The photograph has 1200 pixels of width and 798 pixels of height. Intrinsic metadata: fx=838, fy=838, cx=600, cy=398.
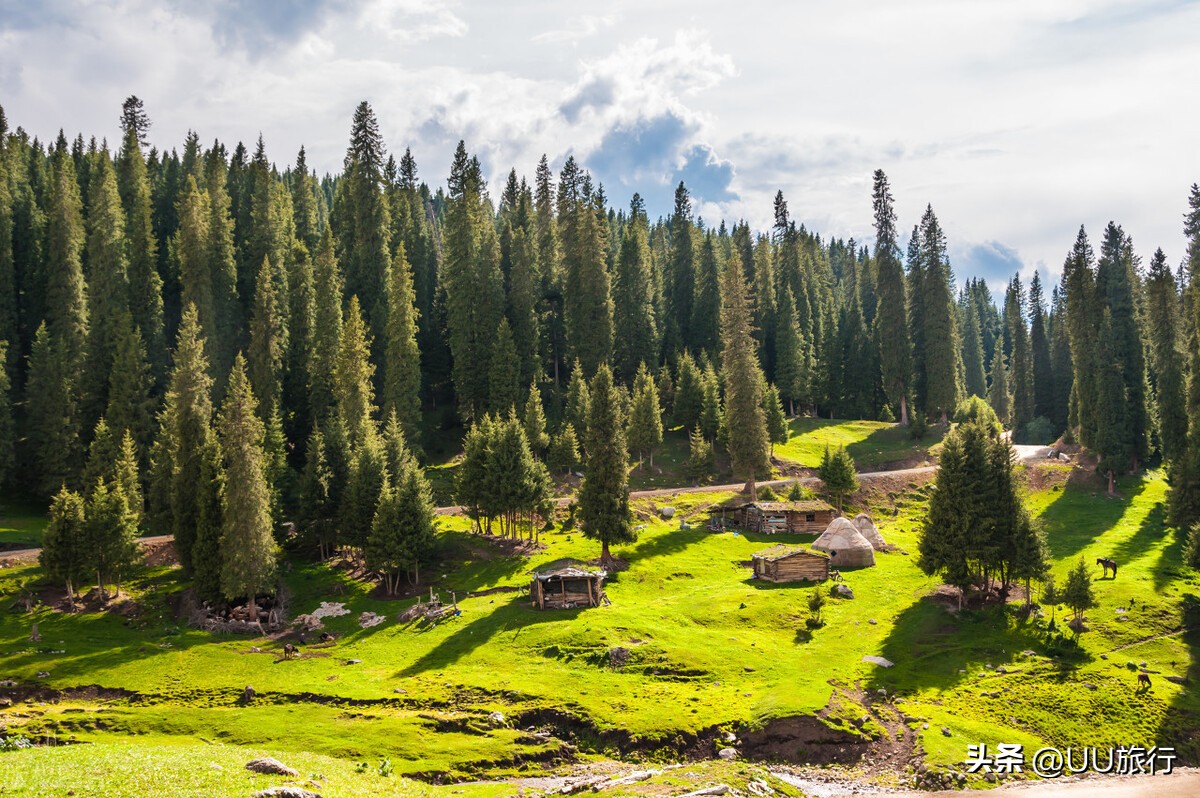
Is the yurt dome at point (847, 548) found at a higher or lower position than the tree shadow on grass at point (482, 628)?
higher

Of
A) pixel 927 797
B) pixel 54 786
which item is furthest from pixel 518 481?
pixel 54 786

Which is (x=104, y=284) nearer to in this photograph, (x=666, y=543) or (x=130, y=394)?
(x=130, y=394)

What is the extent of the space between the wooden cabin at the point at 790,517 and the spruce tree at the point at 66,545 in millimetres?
58756

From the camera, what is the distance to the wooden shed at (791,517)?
85938 millimetres

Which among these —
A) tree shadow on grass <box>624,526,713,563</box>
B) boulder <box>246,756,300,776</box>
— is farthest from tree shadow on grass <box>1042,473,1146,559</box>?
boulder <box>246,756,300,776</box>

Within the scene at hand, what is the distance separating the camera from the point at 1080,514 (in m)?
88.4

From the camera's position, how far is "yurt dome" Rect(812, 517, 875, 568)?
2975 inches

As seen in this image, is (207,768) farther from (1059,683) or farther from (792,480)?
(792,480)

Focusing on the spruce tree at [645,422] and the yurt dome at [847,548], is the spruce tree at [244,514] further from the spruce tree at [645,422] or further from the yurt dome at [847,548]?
the yurt dome at [847,548]

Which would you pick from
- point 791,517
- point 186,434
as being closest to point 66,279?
point 186,434

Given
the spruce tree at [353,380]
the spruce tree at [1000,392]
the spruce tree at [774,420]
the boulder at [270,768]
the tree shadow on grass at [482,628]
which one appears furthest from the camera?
the spruce tree at [1000,392]

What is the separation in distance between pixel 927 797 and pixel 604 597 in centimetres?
2963

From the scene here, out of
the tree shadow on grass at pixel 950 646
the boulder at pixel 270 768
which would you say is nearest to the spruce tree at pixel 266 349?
the boulder at pixel 270 768

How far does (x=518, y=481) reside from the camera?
75750 millimetres
